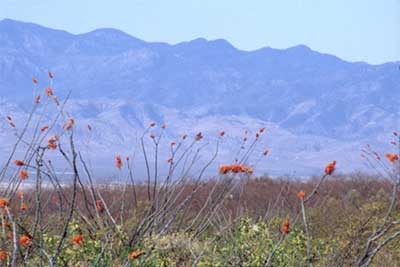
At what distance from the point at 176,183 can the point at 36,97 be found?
4.53 feet

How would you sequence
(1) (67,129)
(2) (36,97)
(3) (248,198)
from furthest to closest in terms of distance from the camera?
(3) (248,198) → (2) (36,97) → (1) (67,129)

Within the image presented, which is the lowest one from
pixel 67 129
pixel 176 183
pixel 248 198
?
pixel 248 198

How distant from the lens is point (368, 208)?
1578cm

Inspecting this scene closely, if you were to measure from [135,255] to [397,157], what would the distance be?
Result: 127 cm

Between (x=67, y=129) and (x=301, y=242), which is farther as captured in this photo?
(x=301, y=242)

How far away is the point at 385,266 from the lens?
10.0 m

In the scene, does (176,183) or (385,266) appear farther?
(385,266)

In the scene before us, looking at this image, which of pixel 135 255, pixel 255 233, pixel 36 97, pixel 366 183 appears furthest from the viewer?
pixel 366 183

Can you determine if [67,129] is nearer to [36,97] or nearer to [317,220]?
[36,97]

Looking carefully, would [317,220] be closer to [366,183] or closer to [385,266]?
[385,266]

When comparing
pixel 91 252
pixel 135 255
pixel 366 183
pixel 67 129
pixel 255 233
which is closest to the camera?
pixel 135 255

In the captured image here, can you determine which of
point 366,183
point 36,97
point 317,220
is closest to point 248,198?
point 366,183

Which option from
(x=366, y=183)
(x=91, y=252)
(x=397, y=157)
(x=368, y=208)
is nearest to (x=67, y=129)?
(x=397, y=157)

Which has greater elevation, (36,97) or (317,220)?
(36,97)
